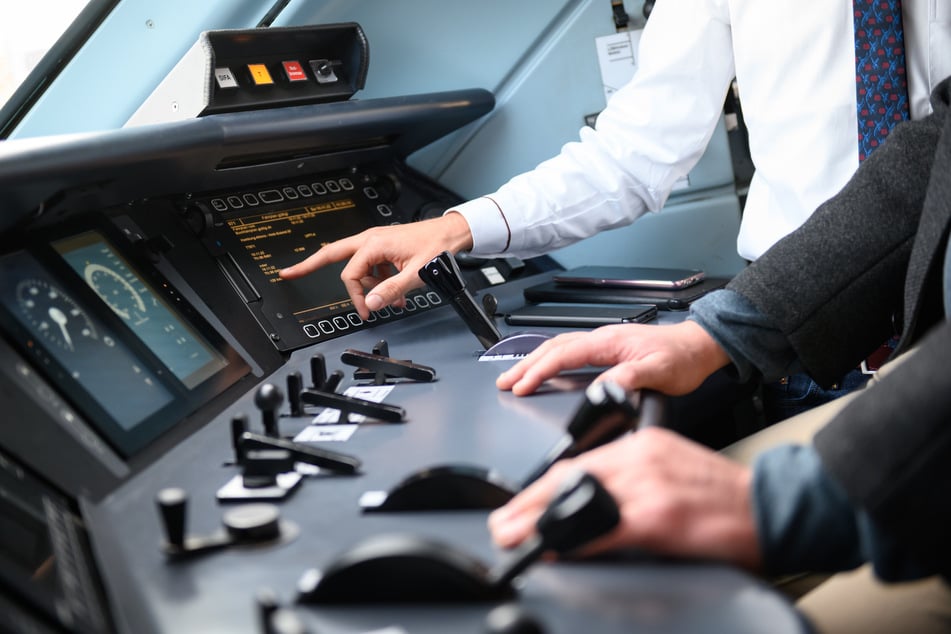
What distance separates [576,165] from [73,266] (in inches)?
40.4

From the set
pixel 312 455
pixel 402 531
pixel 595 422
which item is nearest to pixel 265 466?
pixel 312 455

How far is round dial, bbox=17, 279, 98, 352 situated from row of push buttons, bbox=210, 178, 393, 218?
1.66 ft

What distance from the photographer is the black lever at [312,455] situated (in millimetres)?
976

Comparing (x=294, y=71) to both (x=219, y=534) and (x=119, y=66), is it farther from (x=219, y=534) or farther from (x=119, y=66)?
(x=219, y=534)

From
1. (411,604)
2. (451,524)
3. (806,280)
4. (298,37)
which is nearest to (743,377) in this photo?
(806,280)

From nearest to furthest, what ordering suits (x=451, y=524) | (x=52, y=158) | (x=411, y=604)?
(x=411, y=604)
(x=451, y=524)
(x=52, y=158)

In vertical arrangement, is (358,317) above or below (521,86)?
below

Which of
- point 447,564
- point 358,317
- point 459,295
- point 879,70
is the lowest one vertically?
point 358,317

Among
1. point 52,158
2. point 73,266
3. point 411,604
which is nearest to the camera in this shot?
point 411,604

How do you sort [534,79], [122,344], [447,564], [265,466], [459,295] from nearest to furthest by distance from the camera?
[447,564]
[265,466]
[122,344]
[459,295]
[534,79]

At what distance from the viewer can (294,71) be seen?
77.2 inches

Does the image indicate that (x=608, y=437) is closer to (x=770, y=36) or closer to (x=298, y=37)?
(x=770, y=36)

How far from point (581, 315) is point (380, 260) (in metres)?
0.37

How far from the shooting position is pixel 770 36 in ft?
5.88
